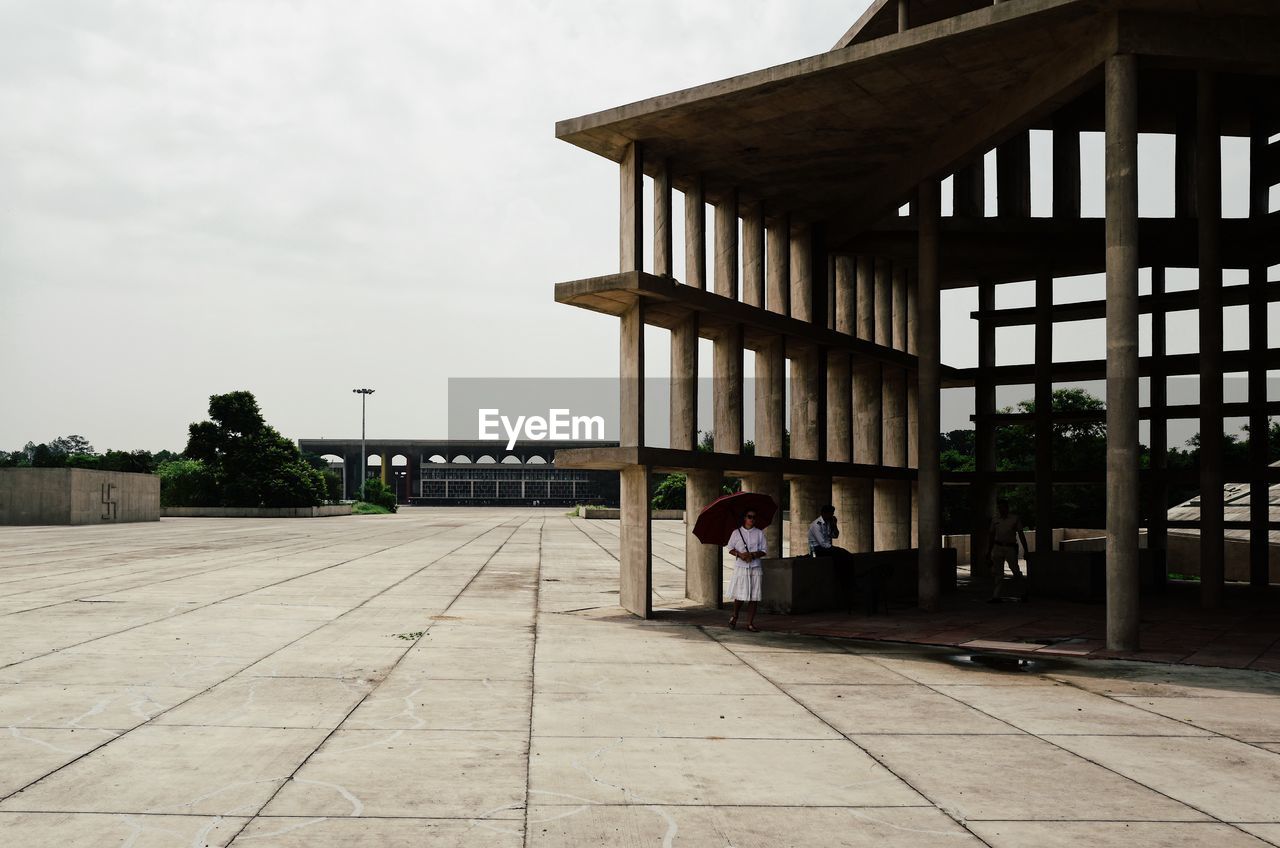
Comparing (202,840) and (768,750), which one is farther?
(768,750)

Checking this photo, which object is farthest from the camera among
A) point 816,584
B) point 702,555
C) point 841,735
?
point 702,555

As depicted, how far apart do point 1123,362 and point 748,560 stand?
20.0 feet

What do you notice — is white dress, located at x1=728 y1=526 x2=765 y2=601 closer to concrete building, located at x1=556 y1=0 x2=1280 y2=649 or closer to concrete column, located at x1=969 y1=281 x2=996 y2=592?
concrete building, located at x1=556 y1=0 x2=1280 y2=649

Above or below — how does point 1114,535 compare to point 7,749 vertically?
above

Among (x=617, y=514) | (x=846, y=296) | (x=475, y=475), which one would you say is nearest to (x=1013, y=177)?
(x=846, y=296)

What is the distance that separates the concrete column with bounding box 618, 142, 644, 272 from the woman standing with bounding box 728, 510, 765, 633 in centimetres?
495

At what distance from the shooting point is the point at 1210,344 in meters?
20.3

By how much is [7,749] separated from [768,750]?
232 inches

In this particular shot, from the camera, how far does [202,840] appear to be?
19.6ft

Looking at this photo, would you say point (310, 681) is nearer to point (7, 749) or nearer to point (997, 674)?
point (7, 749)

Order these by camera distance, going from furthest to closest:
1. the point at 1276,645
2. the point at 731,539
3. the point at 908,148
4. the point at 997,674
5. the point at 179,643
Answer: the point at 908,148 < the point at 731,539 < the point at 1276,645 < the point at 179,643 < the point at 997,674

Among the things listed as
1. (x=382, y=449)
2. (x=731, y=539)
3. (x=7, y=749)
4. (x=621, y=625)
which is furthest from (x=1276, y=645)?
(x=382, y=449)

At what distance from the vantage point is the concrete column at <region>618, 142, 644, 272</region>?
17.9m

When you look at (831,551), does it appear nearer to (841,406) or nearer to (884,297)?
(841,406)
